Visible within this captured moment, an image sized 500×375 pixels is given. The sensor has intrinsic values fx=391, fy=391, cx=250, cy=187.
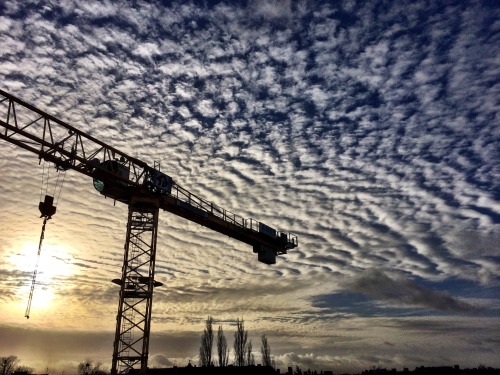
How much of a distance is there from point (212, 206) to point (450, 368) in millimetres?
82536

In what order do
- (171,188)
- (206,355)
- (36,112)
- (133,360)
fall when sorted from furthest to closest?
(206,355), (171,188), (133,360), (36,112)

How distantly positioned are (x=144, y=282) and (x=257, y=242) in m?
13.1

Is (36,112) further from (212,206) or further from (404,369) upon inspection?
(404,369)

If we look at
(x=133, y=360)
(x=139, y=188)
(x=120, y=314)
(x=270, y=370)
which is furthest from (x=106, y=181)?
(x=270, y=370)

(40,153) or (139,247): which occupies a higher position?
(40,153)

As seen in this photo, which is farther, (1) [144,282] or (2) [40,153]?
(1) [144,282]

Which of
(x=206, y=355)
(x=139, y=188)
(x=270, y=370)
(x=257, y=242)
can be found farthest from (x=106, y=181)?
(x=206, y=355)

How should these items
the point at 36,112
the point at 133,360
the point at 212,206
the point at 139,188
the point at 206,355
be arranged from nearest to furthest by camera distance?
1. the point at 36,112
2. the point at 133,360
3. the point at 139,188
4. the point at 212,206
5. the point at 206,355

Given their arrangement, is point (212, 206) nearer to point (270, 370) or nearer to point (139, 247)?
point (139, 247)

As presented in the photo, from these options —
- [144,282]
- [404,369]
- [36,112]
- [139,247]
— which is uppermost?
[36,112]

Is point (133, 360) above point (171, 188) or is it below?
below

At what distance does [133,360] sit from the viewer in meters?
24.7

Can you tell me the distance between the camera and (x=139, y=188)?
87.8 ft

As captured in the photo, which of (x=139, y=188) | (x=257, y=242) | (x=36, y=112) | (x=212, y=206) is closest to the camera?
(x=36, y=112)
